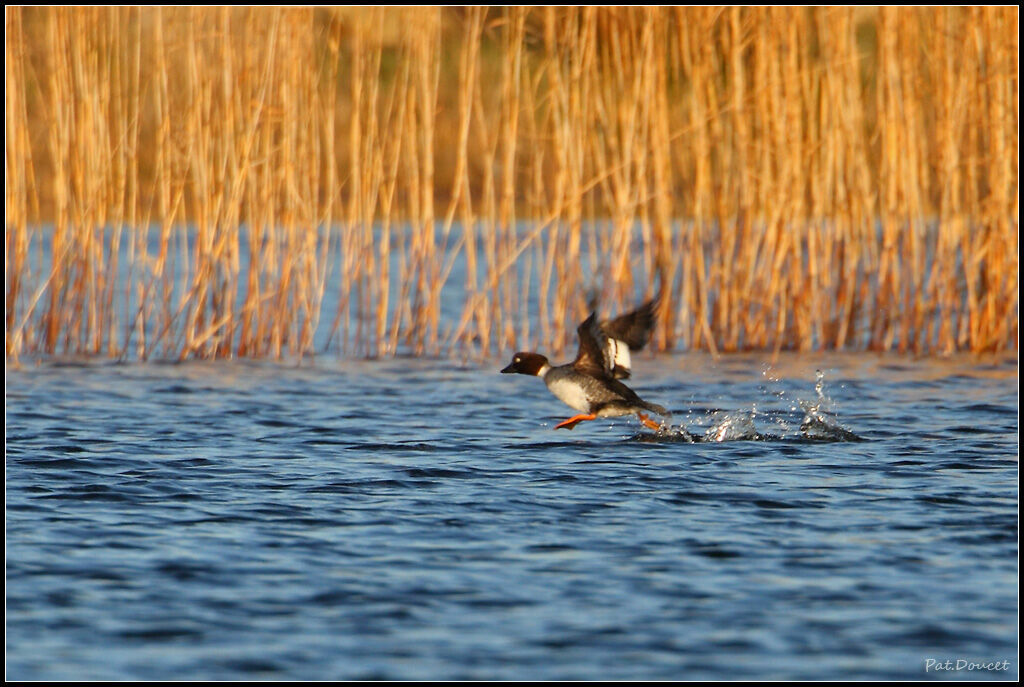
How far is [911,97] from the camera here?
10.3 metres

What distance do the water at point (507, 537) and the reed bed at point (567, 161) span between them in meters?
1.35

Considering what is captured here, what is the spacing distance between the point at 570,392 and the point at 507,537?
2296 millimetres

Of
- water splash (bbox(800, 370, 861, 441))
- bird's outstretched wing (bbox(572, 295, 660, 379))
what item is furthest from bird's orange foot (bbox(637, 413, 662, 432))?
water splash (bbox(800, 370, 861, 441))

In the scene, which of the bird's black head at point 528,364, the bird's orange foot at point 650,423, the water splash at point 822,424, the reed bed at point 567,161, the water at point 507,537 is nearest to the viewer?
the water at point 507,537

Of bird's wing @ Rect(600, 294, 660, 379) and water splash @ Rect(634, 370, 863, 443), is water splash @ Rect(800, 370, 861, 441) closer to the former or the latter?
water splash @ Rect(634, 370, 863, 443)

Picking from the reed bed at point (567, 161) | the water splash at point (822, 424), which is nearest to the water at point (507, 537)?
the water splash at point (822, 424)

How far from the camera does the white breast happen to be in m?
7.83

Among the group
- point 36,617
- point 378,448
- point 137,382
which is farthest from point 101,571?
point 137,382

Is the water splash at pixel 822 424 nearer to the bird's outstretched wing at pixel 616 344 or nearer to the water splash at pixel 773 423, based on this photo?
the water splash at pixel 773 423

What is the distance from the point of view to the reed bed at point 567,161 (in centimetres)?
1009

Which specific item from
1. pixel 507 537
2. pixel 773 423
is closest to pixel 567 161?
pixel 773 423

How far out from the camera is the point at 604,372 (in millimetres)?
7887

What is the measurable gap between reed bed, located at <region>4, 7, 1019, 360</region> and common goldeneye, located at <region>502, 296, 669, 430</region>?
2.22 m

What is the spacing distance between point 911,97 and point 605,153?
2.35 m
